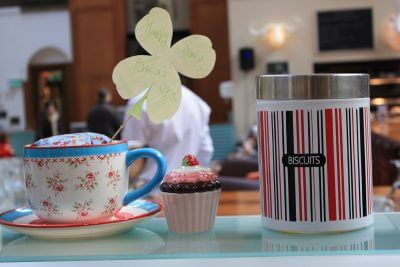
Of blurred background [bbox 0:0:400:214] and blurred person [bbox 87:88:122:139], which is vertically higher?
blurred background [bbox 0:0:400:214]

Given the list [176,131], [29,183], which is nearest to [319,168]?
[29,183]

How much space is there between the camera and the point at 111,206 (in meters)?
0.84

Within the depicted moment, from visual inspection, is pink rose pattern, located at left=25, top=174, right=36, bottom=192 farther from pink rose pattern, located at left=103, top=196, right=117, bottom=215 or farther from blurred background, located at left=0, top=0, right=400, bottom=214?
blurred background, located at left=0, top=0, right=400, bottom=214

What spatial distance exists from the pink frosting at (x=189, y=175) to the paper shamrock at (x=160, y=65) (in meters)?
0.08

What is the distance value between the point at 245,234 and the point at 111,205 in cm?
19

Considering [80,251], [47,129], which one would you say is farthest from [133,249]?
[47,129]

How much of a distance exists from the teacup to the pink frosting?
0.07 m

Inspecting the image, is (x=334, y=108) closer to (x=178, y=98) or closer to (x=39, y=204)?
(x=178, y=98)

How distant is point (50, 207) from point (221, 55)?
1139 cm

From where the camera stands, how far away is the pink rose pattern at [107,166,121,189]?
32.4 inches

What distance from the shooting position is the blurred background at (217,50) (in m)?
10.5

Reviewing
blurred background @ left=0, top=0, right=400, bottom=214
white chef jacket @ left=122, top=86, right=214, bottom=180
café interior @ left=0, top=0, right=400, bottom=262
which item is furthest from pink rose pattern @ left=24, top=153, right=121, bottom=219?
blurred background @ left=0, top=0, right=400, bottom=214

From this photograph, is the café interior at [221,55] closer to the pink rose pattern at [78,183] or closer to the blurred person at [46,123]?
the blurred person at [46,123]

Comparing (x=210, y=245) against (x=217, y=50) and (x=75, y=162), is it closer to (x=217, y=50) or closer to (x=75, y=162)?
(x=75, y=162)
